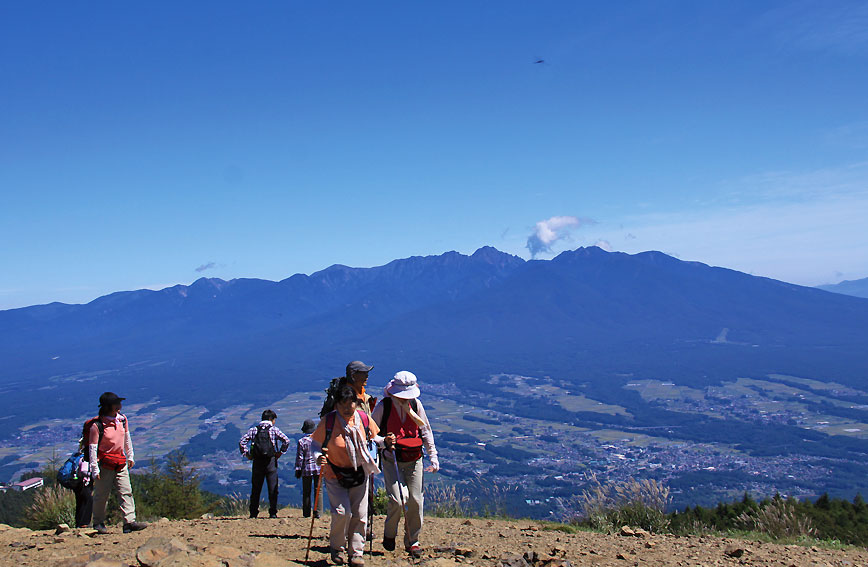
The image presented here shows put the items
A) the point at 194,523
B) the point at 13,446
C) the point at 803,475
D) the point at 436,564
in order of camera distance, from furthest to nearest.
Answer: the point at 13,446
the point at 803,475
the point at 194,523
the point at 436,564

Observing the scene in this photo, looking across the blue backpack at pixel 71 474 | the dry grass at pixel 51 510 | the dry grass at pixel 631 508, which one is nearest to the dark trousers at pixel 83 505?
the blue backpack at pixel 71 474

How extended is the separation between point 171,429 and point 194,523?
107672 millimetres

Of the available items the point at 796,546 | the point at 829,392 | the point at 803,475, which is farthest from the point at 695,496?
the point at 829,392

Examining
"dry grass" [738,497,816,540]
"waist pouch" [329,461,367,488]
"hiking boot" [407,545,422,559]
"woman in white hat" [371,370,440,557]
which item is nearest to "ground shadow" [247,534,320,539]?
"hiking boot" [407,545,422,559]

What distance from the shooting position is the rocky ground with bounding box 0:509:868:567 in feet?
18.0

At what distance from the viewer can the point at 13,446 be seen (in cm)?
9812

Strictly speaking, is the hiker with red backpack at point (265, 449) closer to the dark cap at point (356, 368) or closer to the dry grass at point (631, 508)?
the dark cap at point (356, 368)

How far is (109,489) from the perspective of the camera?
7637 millimetres

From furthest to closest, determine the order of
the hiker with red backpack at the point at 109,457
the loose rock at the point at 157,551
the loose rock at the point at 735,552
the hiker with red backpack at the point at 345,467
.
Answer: the hiker with red backpack at the point at 109,457, the loose rock at the point at 735,552, the hiker with red backpack at the point at 345,467, the loose rock at the point at 157,551

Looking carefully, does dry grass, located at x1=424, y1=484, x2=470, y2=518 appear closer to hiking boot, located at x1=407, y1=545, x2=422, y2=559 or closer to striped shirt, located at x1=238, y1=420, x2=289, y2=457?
striped shirt, located at x1=238, y1=420, x2=289, y2=457

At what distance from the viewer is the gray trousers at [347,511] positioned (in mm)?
5875

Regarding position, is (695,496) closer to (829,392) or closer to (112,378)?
(829,392)

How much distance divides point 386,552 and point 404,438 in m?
1.37

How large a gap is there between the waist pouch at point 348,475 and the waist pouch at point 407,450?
1.49 feet
